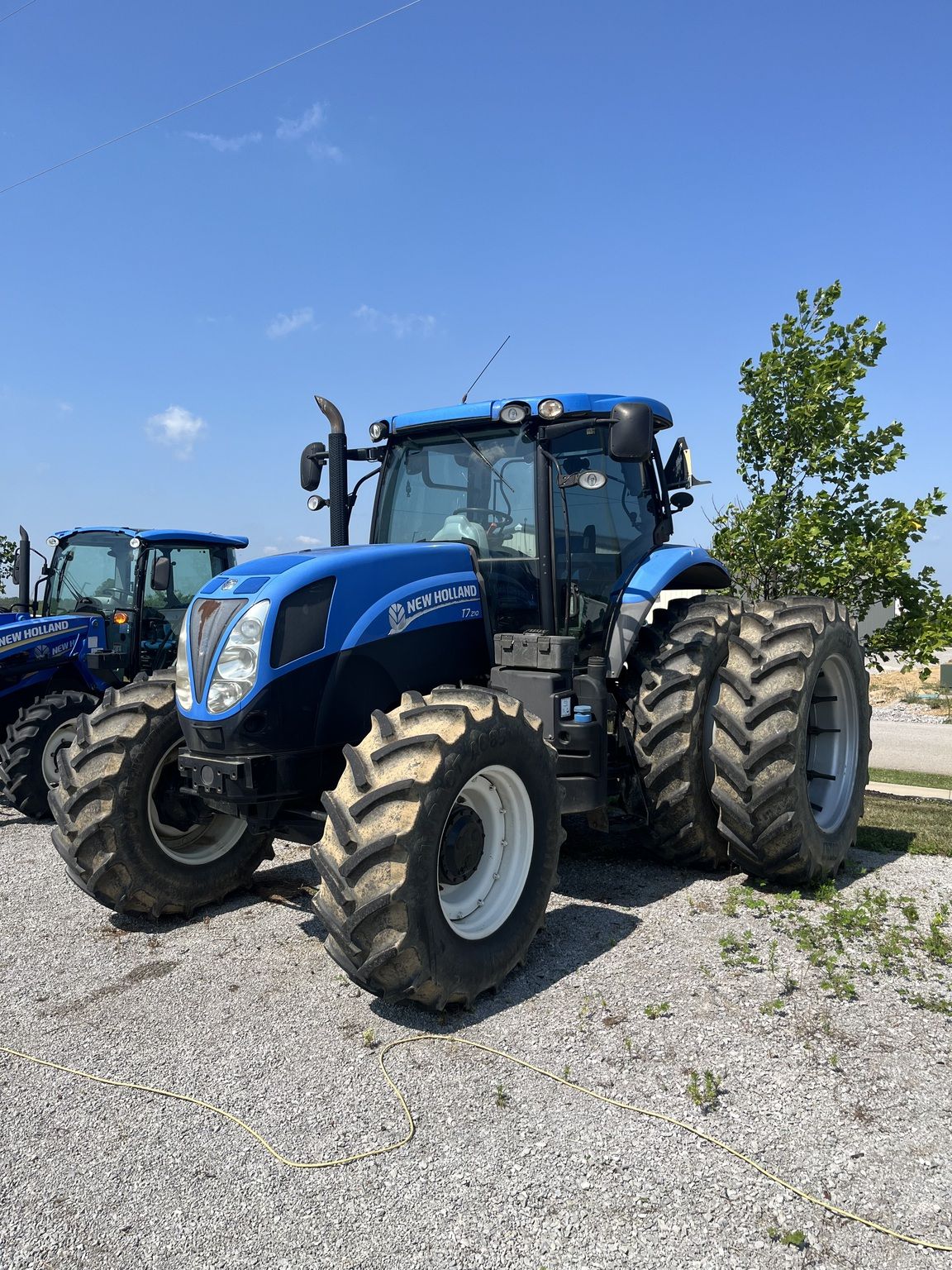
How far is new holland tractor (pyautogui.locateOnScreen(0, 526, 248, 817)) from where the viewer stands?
7.48 m

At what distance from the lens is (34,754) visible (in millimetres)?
7449

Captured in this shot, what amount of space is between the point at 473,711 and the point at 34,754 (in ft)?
16.8

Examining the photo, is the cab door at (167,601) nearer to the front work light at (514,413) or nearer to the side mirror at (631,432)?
the front work light at (514,413)

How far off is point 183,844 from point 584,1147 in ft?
9.67

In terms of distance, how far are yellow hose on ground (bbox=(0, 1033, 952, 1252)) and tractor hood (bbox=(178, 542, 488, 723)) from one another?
1.44m

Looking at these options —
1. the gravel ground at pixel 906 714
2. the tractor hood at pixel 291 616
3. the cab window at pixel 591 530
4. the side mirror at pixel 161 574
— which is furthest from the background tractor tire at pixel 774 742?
the gravel ground at pixel 906 714

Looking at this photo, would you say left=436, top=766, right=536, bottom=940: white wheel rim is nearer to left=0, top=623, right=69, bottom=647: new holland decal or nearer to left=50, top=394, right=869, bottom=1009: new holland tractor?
left=50, top=394, right=869, bottom=1009: new holland tractor

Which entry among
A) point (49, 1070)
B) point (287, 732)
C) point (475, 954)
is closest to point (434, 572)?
point (287, 732)

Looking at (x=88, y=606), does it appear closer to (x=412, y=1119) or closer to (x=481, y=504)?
(x=481, y=504)

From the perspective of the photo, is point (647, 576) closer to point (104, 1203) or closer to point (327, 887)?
point (327, 887)

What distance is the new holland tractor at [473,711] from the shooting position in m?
3.62

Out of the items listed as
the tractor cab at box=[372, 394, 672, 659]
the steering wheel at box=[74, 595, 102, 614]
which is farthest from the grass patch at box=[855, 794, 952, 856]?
the steering wheel at box=[74, 595, 102, 614]

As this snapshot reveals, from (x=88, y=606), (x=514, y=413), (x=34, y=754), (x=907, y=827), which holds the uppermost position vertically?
(x=514, y=413)

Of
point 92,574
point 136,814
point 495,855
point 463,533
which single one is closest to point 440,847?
point 495,855
